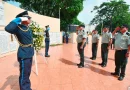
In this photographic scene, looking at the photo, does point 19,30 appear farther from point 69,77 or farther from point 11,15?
point 11,15

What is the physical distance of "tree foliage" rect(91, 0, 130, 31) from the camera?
1660 inches

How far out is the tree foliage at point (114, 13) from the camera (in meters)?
42.2

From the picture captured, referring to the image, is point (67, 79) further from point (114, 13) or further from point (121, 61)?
point (114, 13)

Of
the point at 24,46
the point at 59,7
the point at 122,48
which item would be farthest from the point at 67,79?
the point at 59,7

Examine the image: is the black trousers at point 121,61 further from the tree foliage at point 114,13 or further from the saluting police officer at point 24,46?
the tree foliage at point 114,13

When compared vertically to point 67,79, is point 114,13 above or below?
above

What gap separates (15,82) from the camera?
4832 millimetres

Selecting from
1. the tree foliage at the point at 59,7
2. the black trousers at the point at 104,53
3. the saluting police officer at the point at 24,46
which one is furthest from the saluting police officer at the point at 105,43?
the tree foliage at the point at 59,7

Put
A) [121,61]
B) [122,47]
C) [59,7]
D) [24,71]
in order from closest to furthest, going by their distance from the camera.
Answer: [24,71], [122,47], [121,61], [59,7]

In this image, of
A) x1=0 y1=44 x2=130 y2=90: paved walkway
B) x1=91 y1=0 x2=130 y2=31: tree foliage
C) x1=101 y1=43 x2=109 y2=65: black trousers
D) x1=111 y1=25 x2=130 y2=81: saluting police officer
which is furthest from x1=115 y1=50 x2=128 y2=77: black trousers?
x1=91 y1=0 x2=130 y2=31: tree foliage

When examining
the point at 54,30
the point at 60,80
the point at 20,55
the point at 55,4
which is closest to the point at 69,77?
the point at 60,80

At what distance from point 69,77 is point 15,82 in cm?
155

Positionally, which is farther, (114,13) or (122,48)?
(114,13)

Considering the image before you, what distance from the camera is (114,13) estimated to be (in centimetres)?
4294
